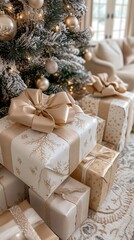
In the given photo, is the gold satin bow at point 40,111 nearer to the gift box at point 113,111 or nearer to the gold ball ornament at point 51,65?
the gold ball ornament at point 51,65

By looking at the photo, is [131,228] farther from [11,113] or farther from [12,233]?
[11,113]

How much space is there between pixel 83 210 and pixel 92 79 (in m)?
0.89

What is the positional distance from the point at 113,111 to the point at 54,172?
0.75m

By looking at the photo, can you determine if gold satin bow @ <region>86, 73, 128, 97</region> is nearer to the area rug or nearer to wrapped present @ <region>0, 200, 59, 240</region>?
the area rug

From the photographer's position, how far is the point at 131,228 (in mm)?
1123

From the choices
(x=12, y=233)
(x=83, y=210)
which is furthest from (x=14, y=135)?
(x=83, y=210)

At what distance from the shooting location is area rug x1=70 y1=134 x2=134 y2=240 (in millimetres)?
1088

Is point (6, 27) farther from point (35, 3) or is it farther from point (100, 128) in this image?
point (100, 128)

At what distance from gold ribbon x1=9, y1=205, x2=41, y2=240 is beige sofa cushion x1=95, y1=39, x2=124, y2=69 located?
2128mm

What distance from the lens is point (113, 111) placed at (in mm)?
1428

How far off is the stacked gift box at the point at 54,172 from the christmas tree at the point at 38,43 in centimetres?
29

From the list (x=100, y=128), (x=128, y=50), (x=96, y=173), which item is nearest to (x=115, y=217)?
(x=96, y=173)

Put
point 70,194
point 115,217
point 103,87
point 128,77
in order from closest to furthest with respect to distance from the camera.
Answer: point 70,194 < point 115,217 < point 103,87 < point 128,77

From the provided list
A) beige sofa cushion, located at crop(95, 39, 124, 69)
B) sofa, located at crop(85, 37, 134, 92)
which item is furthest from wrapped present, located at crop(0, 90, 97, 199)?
beige sofa cushion, located at crop(95, 39, 124, 69)
